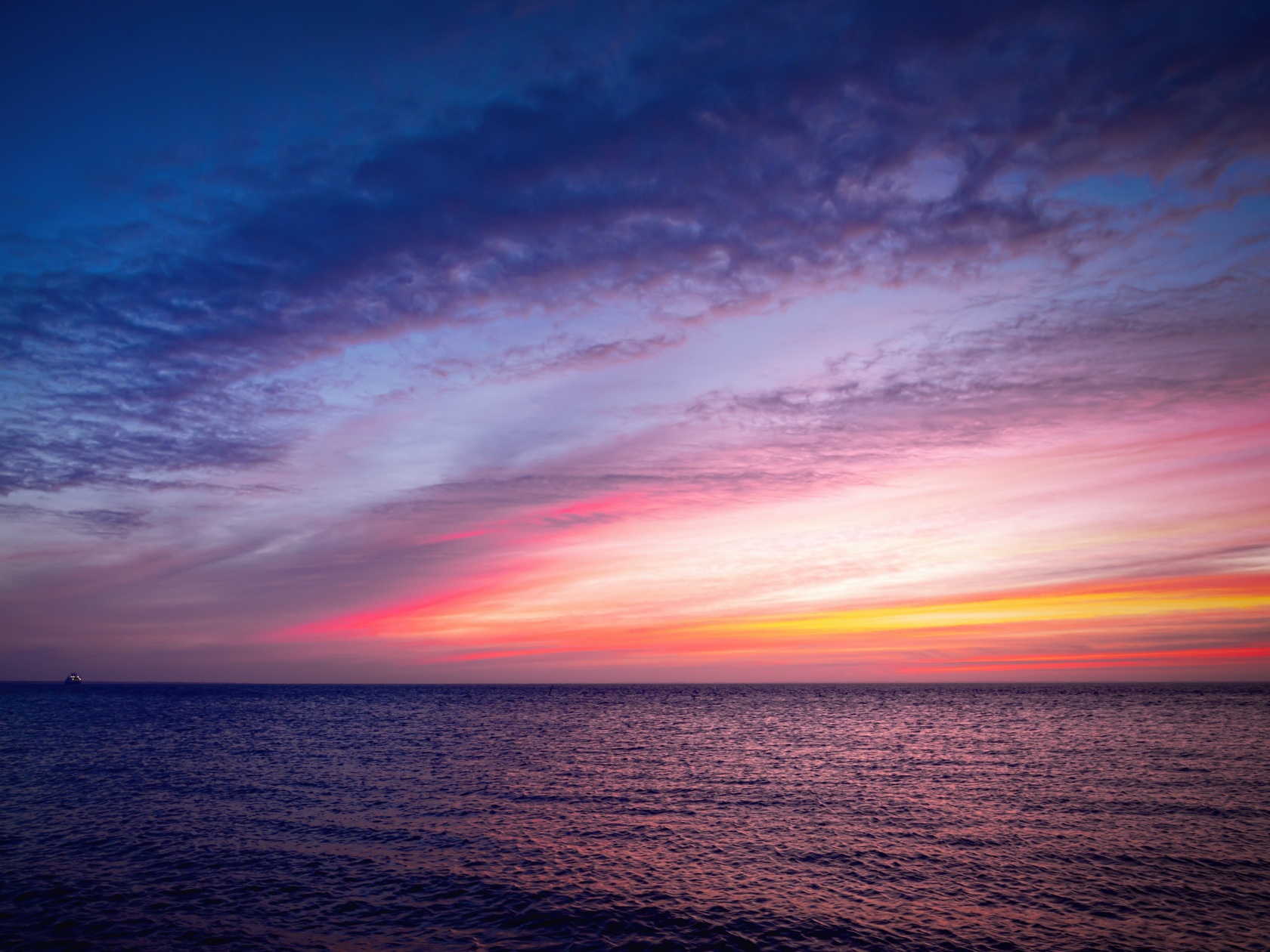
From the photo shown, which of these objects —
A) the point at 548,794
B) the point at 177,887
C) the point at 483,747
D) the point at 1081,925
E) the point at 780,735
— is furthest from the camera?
the point at 780,735

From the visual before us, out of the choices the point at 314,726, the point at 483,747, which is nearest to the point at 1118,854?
the point at 483,747

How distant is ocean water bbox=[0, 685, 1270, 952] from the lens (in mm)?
22578

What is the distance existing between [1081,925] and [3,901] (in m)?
39.8

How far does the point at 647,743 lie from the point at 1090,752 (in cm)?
4229

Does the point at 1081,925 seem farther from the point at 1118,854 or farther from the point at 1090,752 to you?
the point at 1090,752

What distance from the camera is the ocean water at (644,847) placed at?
2258cm

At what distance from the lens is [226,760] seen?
60.3 meters

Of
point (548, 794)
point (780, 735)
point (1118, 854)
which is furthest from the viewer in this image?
point (780, 735)

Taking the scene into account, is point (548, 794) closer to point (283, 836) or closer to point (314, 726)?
point (283, 836)

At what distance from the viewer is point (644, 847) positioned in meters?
31.8

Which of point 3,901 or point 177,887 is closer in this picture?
point 3,901

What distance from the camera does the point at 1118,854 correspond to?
2986 cm

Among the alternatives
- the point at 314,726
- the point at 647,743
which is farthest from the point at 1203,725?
the point at 314,726

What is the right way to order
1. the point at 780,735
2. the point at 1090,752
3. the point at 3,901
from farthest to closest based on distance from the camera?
the point at 780,735 → the point at 1090,752 → the point at 3,901
